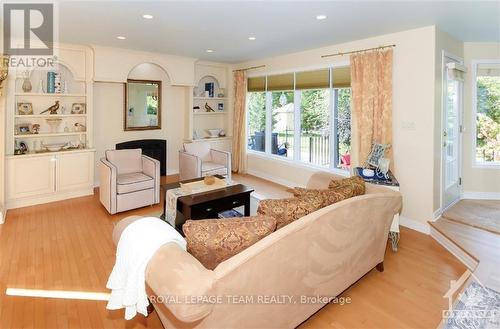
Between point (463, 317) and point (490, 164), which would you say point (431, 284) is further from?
point (490, 164)

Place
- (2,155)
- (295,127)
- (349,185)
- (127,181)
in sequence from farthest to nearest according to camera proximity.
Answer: (295,127), (127,181), (2,155), (349,185)

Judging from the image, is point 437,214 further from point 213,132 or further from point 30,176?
point 30,176

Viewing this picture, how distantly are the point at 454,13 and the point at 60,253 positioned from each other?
4954 millimetres

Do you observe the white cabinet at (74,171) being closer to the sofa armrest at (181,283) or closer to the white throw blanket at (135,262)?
the white throw blanket at (135,262)

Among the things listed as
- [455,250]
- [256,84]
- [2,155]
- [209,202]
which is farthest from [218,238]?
[256,84]

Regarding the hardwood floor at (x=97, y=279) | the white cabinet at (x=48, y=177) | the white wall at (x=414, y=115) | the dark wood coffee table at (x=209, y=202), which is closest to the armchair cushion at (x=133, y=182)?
the hardwood floor at (x=97, y=279)

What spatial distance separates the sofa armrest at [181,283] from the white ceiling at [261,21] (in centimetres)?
263

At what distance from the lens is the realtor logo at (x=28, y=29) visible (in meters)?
3.38

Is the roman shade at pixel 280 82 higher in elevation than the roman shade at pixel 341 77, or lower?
higher

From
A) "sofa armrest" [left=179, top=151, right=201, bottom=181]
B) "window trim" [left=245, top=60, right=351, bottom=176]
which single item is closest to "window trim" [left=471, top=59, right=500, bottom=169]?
"window trim" [left=245, top=60, right=351, bottom=176]

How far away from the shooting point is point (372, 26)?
3.87m

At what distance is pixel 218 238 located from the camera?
1.72 meters

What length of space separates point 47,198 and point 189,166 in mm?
2317

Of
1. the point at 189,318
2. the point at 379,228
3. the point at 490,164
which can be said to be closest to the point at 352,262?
the point at 379,228
